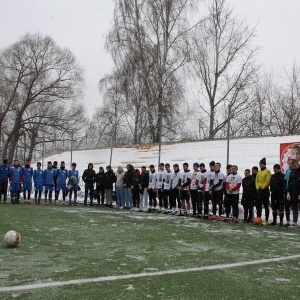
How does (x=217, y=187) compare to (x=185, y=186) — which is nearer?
(x=217, y=187)

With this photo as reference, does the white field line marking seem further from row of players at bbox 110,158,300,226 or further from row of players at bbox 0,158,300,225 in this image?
row of players at bbox 0,158,300,225

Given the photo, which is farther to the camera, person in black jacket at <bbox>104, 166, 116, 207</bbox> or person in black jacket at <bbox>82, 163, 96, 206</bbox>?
person in black jacket at <bbox>82, 163, 96, 206</bbox>

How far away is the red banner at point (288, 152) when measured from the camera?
14.2 metres

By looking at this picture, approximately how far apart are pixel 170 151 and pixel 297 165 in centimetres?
1172

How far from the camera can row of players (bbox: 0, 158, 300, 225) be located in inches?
514

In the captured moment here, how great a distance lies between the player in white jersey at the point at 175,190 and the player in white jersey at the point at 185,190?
8.7 inches

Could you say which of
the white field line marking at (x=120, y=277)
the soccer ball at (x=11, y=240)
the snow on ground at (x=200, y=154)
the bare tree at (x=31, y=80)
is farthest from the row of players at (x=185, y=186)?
the bare tree at (x=31, y=80)

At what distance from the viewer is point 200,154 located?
21.7m

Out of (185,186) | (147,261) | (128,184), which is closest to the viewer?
(147,261)

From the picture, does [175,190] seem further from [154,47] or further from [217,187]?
[154,47]

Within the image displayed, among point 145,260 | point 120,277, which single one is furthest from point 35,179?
point 120,277

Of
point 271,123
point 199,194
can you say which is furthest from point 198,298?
point 271,123

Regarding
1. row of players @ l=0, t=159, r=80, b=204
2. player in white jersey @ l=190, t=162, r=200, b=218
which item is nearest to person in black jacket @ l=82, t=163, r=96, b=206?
row of players @ l=0, t=159, r=80, b=204

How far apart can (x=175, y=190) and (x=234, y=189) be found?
122 inches
